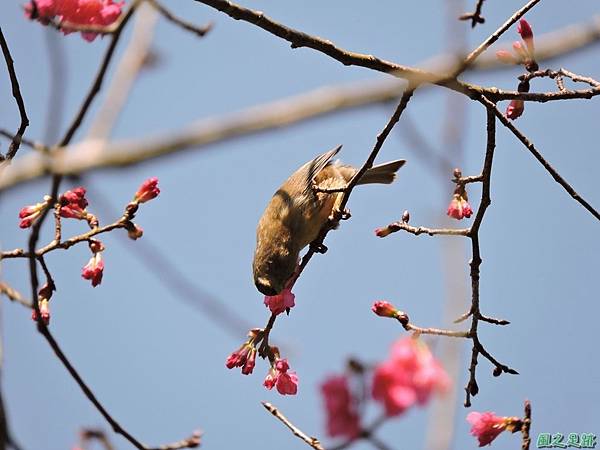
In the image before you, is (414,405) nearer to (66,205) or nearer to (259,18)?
(259,18)

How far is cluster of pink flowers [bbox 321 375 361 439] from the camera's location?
2.33 m

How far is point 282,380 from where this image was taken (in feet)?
13.9

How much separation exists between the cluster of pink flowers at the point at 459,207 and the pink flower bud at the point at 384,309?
0.78 metres

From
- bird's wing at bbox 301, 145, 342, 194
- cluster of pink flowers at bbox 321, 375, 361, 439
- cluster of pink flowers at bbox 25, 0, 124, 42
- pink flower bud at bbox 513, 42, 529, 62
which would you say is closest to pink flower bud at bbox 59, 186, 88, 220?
cluster of pink flowers at bbox 25, 0, 124, 42

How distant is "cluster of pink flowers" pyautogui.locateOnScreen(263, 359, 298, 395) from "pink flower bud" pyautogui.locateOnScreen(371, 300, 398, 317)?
0.62 meters

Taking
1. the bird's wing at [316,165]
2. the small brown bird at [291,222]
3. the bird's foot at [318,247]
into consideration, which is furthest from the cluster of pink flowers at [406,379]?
the bird's wing at [316,165]

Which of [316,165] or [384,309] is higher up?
[316,165]

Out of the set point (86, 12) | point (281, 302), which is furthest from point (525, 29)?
point (86, 12)

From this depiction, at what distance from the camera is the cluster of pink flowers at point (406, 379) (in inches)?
89.2

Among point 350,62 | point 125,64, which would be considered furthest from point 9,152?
point 350,62

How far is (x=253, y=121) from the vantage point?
1.61 metres

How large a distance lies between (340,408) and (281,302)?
212 cm

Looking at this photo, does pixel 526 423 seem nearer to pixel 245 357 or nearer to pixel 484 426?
pixel 484 426

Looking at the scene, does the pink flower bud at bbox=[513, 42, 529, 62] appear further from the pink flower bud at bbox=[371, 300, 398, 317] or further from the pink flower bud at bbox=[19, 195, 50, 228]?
the pink flower bud at bbox=[19, 195, 50, 228]
